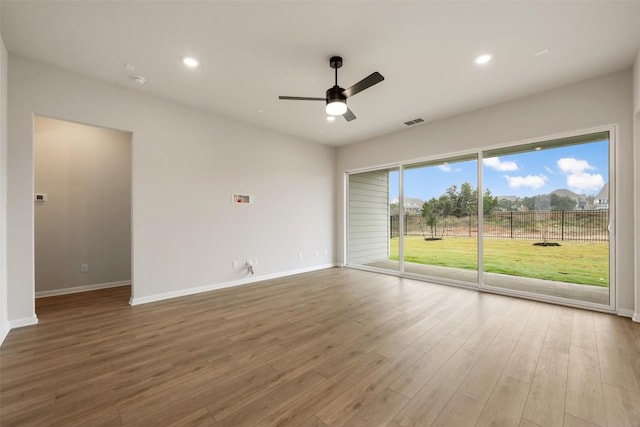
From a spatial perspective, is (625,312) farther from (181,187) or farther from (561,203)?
(181,187)

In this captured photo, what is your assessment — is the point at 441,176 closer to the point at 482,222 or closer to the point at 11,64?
the point at 482,222

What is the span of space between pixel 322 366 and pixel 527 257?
4213 mm

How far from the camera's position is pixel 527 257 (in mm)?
4387

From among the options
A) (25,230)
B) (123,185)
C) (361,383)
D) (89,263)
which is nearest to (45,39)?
(25,230)

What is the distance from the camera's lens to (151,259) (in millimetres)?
3920

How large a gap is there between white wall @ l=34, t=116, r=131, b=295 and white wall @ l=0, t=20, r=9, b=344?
1.67 m

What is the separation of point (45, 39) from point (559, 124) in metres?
6.58

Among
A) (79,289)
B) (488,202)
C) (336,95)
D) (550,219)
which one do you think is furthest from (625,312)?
(79,289)

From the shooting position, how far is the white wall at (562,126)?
3.29 metres

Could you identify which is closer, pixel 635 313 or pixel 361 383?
pixel 361 383

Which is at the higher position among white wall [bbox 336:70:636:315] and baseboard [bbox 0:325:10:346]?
white wall [bbox 336:70:636:315]

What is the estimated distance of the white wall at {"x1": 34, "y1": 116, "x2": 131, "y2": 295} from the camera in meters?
4.25

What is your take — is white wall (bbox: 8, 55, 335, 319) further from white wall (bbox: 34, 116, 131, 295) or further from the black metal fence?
the black metal fence

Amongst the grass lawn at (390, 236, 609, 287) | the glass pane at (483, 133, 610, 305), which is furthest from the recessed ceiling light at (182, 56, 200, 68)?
the grass lawn at (390, 236, 609, 287)
